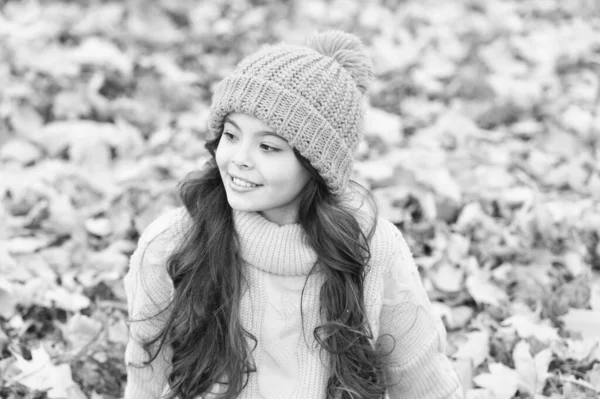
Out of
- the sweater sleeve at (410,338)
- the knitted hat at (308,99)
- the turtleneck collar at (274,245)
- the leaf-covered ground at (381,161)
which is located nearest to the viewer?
the knitted hat at (308,99)

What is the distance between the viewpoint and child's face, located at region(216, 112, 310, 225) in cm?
186

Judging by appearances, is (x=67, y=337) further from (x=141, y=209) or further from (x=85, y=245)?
(x=141, y=209)

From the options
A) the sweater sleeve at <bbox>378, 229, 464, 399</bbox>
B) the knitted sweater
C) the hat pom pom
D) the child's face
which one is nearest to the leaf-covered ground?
the sweater sleeve at <bbox>378, 229, 464, 399</bbox>

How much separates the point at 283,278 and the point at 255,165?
0.33 m

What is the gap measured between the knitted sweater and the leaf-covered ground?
0.34 meters

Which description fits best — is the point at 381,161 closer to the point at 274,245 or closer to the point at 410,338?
the point at 410,338

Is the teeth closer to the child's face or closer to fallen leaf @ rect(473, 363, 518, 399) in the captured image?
the child's face

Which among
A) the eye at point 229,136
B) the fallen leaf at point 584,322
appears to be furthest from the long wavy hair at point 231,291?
the fallen leaf at point 584,322

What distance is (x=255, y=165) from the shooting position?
6.13 feet

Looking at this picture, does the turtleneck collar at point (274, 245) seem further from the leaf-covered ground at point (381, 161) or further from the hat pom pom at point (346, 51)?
the leaf-covered ground at point (381, 161)

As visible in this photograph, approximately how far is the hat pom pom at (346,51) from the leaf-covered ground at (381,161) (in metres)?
0.95

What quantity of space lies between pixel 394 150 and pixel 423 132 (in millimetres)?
303

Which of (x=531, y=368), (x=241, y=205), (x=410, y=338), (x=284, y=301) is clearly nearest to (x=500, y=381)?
(x=531, y=368)

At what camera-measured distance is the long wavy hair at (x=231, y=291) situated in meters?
1.99
